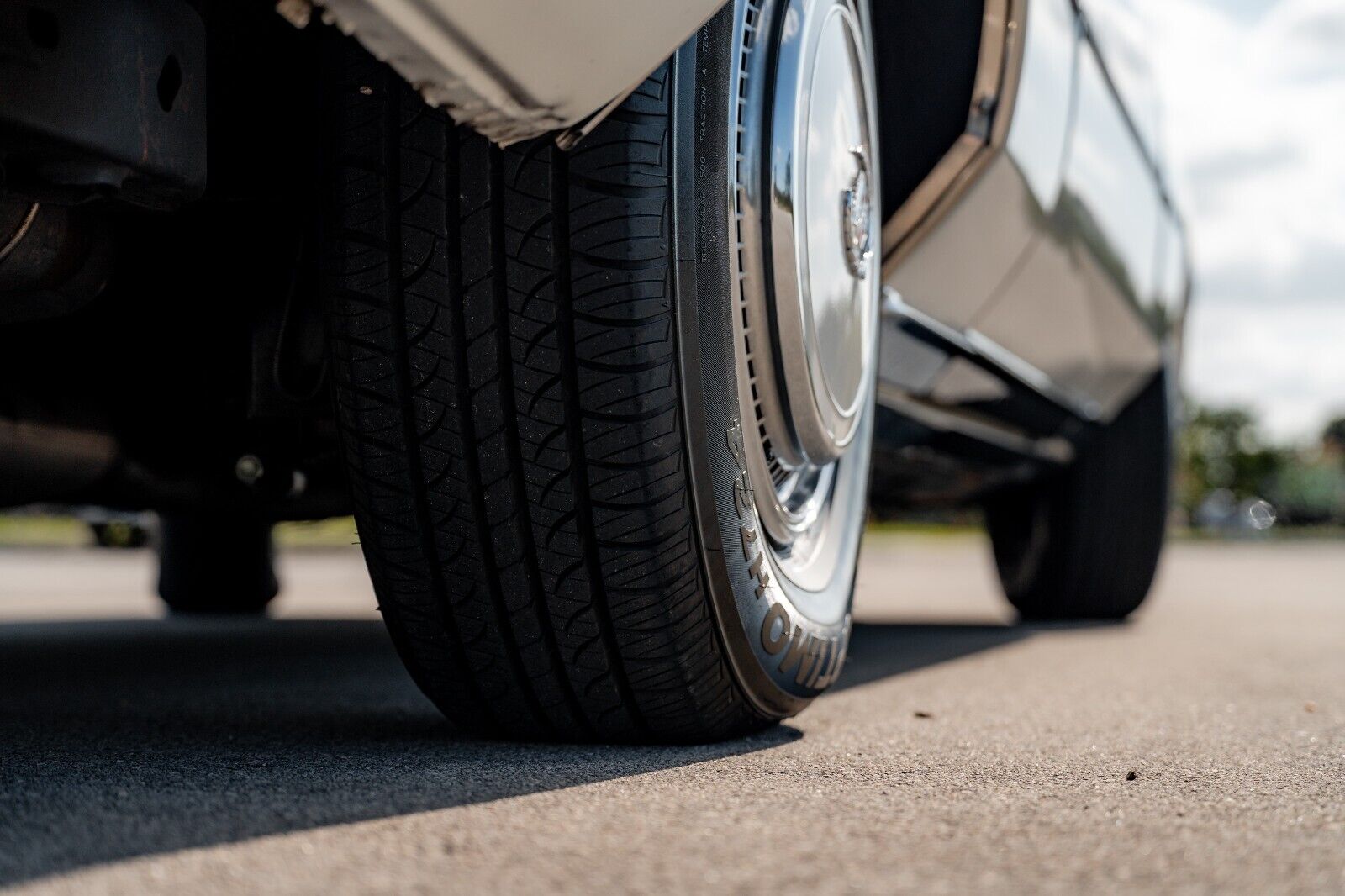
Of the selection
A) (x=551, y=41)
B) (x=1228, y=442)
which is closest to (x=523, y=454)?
(x=551, y=41)

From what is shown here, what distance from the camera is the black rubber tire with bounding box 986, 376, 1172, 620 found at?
414 cm

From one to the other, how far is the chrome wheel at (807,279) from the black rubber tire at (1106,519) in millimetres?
2409

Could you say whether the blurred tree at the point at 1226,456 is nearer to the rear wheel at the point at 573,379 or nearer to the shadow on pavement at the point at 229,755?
the shadow on pavement at the point at 229,755

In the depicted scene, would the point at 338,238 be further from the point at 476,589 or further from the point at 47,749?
the point at 47,749

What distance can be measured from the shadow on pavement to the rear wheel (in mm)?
131

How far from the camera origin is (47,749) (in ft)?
5.11

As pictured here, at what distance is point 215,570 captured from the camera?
429 cm

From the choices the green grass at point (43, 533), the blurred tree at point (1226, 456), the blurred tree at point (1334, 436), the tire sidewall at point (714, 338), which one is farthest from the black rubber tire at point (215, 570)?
the blurred tree at point (1334, 436)

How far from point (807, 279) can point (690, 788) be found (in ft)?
2.10

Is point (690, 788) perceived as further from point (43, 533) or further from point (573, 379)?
point (43, 533)

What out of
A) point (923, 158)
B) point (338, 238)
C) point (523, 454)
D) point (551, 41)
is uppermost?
Answer: point (923, 158)

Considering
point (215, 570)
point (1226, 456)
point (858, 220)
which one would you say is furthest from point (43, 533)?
point (1226, 456)

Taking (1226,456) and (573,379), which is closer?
(573,379)

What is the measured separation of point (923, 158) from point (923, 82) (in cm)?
12
